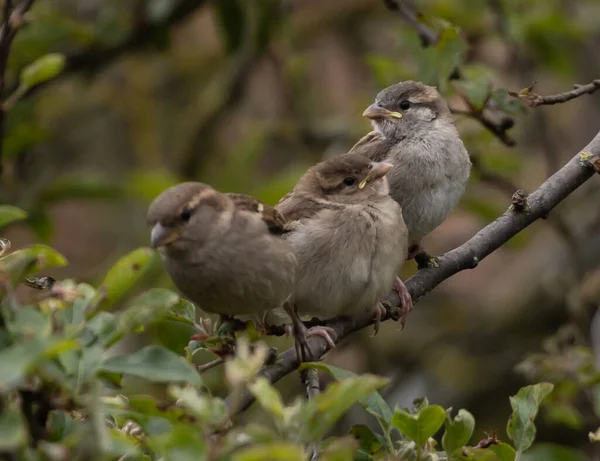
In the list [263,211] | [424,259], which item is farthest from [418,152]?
[263,211]

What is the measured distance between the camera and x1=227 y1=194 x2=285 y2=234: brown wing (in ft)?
9.38

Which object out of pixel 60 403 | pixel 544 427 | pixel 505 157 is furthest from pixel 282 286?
pixel 544 427

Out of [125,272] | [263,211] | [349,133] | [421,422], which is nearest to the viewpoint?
[125,272]

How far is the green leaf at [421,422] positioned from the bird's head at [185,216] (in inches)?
34.8

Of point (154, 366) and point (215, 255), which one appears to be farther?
point (215, 255)

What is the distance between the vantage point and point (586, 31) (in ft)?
17.1

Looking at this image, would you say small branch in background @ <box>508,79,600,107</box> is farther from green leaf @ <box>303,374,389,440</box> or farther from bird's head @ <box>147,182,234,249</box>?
green leaf @ <box>303,374,389,440</box>

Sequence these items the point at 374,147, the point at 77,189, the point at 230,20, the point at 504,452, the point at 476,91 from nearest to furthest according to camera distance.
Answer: the point at 504,452 < the point at 476,91 < the point at 374,147 < the point at 77,189 < the point at 230,20

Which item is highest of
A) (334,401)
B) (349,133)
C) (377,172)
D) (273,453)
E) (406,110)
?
(273,453)

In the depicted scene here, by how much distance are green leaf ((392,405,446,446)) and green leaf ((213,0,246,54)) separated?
10.8 feet

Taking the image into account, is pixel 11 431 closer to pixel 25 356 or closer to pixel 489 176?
pixel 25 356

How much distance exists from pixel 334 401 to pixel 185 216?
1173 mm

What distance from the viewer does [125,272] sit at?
176cm

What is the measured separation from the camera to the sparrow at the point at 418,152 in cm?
349
